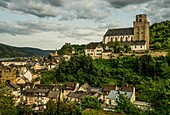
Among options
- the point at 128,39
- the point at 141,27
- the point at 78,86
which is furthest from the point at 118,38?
the point at 78,86

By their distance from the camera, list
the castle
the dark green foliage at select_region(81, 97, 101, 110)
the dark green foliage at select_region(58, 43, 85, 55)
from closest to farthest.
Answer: the dark green foliage at select_region(81, 97, 101, 110)
the castle
the dark green foliage at select_region(58, 43, 85, 55)


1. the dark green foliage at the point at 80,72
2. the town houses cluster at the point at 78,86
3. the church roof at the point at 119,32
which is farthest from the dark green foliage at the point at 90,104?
the church roof at the point at 119,32

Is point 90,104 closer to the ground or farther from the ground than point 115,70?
closer to the ground

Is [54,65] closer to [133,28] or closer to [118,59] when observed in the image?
[118,59]

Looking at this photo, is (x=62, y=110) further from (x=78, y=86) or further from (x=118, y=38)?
(x=118, y=38)

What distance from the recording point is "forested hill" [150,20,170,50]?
2653 inches

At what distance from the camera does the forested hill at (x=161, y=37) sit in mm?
67375

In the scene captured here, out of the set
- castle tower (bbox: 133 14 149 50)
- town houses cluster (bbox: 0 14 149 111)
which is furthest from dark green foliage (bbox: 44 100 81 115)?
castle tower (bbox: 133 14 149 50)

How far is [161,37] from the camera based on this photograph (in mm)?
76688

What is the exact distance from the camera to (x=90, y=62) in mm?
57906

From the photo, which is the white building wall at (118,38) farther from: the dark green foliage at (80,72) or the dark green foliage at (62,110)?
the dark green foliage at (62,110)

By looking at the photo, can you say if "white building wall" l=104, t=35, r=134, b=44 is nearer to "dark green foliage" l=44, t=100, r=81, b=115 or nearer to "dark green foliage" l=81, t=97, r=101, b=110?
"dark green foliage" l=81, t=97, r=101, b=110

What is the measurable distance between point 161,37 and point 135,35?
412 inches

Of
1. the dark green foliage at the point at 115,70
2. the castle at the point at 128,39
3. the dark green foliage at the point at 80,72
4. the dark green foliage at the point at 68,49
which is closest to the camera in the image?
the dark green foliage at the point at 115,70
